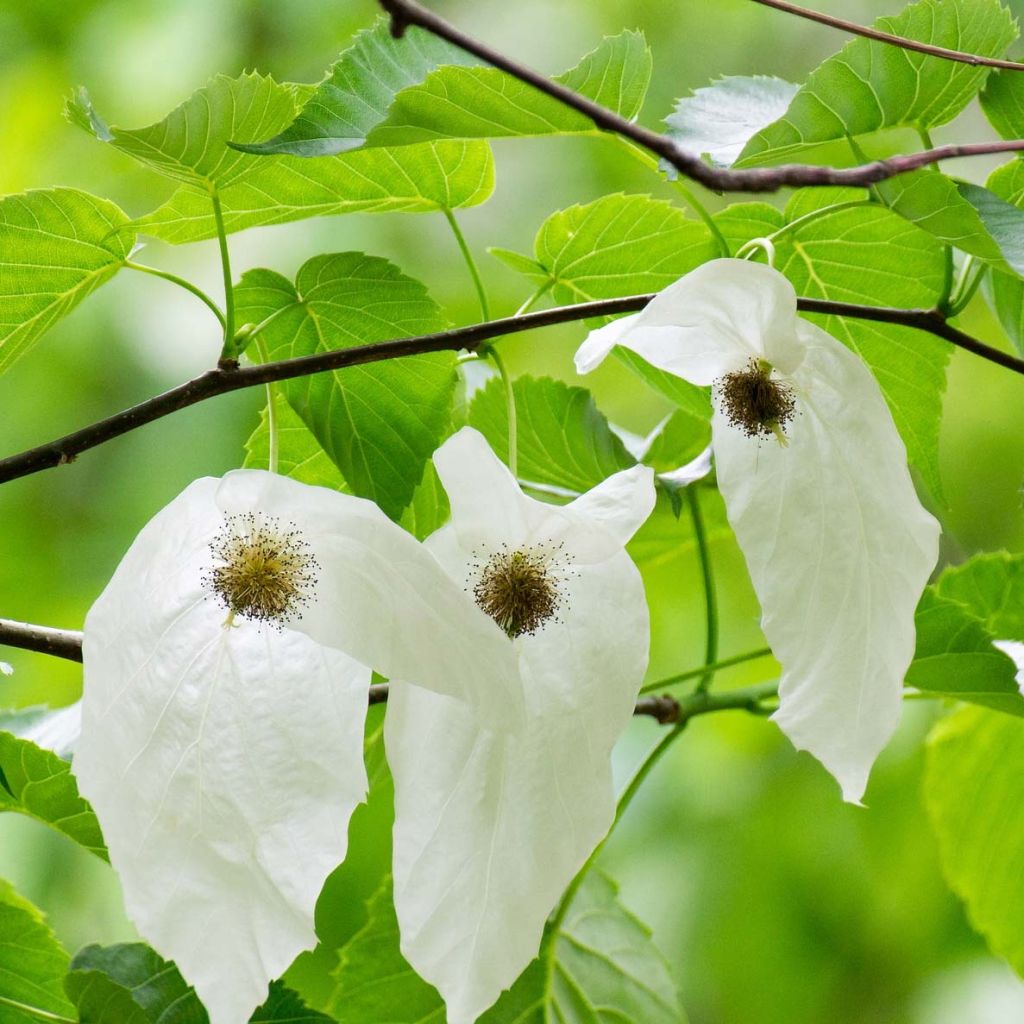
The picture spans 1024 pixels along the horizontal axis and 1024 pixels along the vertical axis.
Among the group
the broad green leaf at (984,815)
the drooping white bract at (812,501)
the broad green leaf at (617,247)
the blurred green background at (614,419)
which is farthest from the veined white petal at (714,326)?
the blurred green background at (614,419)

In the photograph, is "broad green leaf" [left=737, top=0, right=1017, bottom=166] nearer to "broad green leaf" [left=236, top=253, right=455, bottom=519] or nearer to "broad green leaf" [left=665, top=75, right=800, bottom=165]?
"broad green leaf" [left=665, top=75, right=800, bottom=165]

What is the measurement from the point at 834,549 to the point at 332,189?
0.23m

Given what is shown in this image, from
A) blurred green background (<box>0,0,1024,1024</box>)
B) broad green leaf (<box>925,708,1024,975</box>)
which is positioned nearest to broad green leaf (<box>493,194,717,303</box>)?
broad green leaf (<box>925,708,1024,975</box>)

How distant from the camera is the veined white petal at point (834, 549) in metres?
0.34

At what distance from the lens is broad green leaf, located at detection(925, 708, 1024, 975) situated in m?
0.68

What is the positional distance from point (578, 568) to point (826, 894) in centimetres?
143

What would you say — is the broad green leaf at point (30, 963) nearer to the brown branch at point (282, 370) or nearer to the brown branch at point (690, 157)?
the brown branch at point (282, 370)

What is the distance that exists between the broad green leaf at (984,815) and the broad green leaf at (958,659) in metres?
0.21

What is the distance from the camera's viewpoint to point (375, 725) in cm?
53

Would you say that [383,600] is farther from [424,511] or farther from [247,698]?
[424,511]

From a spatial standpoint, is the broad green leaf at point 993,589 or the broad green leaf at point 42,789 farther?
the broad green leaf at point 993,589

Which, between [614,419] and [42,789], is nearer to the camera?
[42,789]

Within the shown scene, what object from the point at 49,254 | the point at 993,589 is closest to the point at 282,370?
the point at 49,254

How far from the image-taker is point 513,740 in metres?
0.33
